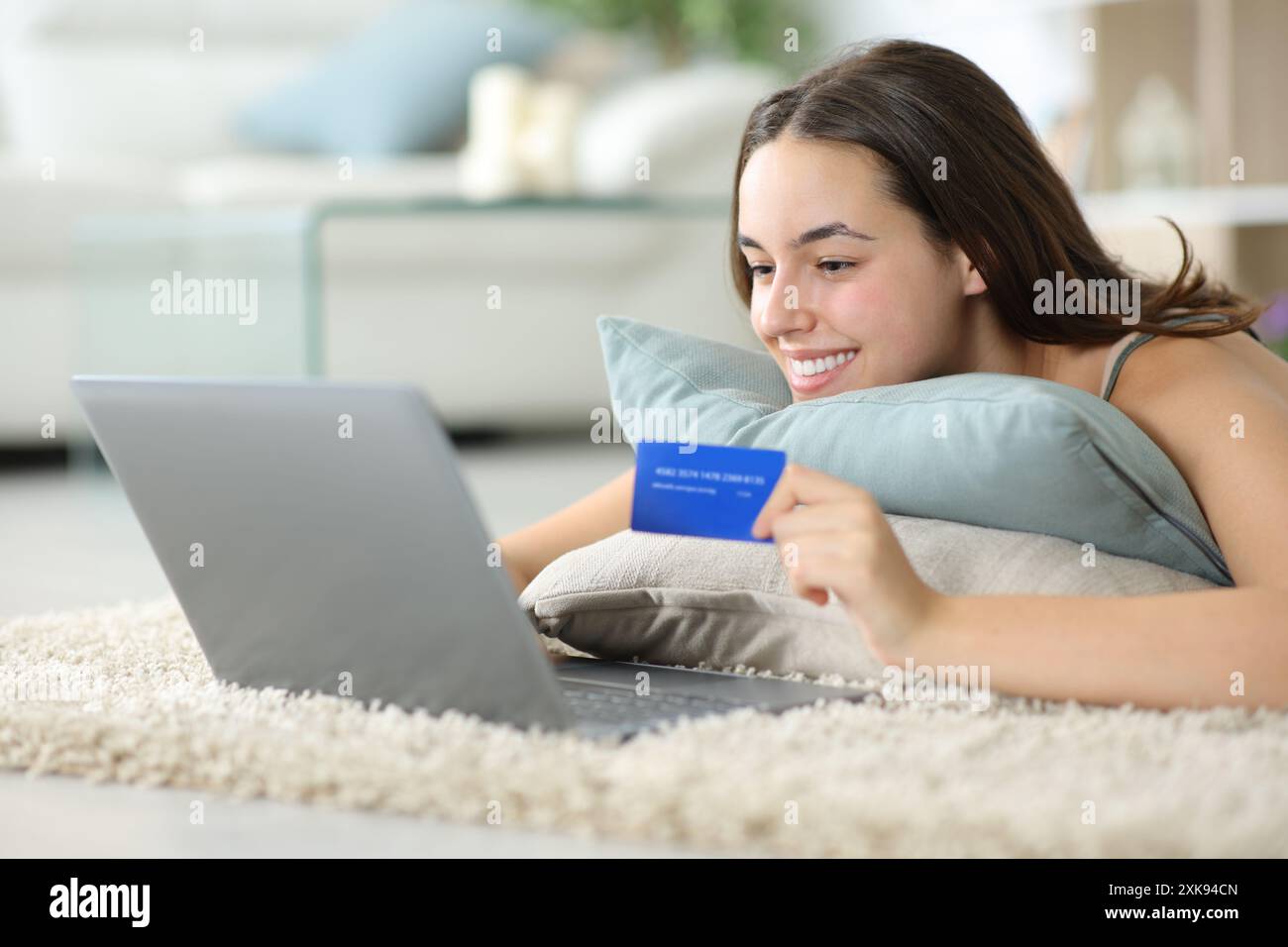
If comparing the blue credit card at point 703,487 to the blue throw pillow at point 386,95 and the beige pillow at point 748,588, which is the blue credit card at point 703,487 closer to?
the beige pillow at point 748,588

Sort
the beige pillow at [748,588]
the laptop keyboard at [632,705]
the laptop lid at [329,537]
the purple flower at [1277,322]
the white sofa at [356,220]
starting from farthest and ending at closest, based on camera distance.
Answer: the white sofa at [356,220], the purple flower at [1277,322], the beige pillow at [748,588], the laptop keyboard at [632,705], the laptop lid at [329,537]

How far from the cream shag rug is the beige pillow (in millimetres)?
102

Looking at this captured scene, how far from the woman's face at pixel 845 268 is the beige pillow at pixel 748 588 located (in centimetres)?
15

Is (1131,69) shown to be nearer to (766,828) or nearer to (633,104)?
(633,104)

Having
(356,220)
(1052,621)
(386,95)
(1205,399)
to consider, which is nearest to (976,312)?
(1205,399)

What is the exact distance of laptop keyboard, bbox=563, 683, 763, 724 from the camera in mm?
1077

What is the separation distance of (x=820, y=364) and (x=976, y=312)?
0.44ft

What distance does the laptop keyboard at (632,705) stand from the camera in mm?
1077

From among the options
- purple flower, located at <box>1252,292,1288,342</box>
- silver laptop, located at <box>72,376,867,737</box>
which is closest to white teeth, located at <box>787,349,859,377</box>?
silver laptop, located at <box>72,376,867,737</box>

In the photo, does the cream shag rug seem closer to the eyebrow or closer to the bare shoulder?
the bare shoulder

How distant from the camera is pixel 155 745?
105cm

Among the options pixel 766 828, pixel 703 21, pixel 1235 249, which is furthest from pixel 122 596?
pixel 703 21

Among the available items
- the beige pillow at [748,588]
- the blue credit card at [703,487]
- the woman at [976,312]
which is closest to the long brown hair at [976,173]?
the woman at [976,312]

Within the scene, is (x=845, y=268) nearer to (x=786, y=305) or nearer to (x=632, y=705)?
(x=786, y=305)
